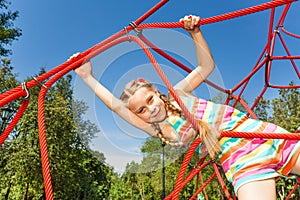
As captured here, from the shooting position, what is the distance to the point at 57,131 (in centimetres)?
937

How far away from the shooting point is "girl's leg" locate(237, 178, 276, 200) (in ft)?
3.73

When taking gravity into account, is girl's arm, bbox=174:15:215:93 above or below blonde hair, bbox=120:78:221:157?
above

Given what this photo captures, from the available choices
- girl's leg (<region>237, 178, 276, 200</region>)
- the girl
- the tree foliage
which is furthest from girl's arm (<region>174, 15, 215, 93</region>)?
the tree foliage

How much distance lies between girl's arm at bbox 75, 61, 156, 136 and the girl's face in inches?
1.2

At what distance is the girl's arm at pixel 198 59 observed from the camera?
1291 mm

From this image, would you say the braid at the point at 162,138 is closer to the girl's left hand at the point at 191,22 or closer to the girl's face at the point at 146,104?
the girl's face at the point at 146,104

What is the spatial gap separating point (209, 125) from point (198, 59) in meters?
0.32

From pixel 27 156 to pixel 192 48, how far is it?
7.70m

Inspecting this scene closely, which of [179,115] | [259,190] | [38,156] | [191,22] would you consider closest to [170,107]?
[179,115]

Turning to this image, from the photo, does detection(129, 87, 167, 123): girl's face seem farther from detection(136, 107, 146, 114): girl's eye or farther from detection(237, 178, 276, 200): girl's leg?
detection(237, 178, 276, 200): girl's leg

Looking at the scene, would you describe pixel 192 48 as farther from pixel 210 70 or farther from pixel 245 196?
pixel 245 196

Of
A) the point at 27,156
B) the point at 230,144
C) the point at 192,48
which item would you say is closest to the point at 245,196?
the point at 230,144

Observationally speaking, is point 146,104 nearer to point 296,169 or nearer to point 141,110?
point 141,110

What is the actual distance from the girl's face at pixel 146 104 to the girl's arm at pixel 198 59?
127 mm
